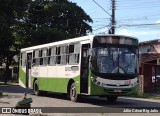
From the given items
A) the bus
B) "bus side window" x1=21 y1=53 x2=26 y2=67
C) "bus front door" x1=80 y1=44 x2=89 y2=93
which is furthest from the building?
"bus front door" x1=80 y1=44 x2=89 y2=93

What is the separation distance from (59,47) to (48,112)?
746cm

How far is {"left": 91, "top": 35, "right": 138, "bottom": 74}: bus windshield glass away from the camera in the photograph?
18688 mm

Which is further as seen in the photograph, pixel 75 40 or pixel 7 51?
pixel 7 51

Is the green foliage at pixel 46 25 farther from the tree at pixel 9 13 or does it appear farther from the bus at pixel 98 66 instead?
the bus at pixel 98 66

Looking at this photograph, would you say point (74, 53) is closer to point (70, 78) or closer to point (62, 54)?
point (70, 78)

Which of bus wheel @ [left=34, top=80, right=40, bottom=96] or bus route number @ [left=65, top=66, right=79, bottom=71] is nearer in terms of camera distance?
bus route number @ [left=65, top=66, right=79, bottom=71]

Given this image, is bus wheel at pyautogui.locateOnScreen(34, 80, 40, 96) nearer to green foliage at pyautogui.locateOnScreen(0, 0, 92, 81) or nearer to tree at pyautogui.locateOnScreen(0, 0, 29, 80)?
tree at pyautogui.locateOnScreen(0, 0, 29, 80)

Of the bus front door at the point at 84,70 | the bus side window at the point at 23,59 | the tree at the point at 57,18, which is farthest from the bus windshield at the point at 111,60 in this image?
the tree at the point at 57,18

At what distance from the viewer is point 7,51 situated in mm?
56031

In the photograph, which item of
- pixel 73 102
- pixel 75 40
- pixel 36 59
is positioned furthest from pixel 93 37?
pixel 36 59

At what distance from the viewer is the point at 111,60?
18.7 m

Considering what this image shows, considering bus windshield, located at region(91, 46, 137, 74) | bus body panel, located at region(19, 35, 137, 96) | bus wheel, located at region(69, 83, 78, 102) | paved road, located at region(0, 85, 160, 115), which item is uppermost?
bus windshield, located at region(91, 46, 137, 74)

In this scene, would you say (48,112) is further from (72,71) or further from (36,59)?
(36,59)

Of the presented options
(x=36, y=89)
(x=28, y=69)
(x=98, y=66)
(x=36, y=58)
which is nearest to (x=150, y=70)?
(x=28, y=69)
